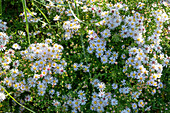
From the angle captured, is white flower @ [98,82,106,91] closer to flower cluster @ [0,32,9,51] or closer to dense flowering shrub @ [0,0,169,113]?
dense flowering shrub @ [0,0,169,113]

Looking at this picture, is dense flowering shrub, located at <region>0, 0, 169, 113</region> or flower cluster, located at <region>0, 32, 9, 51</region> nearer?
dense flowering shrub, located at <region>0, 0, 169, 113</region>

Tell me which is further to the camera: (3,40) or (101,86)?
(3,40)

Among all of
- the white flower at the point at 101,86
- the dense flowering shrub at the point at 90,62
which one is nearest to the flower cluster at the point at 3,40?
the dense flowering shrub at the point at 90,62

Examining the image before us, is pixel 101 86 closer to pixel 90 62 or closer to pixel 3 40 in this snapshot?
pixel 90 62

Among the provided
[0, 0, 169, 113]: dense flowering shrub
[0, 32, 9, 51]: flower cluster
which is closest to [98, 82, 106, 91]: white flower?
[0, 0, 169, 113]: dense flowering shrub

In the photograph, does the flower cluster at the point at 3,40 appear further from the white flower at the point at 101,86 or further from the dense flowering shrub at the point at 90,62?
the white flower at the point at 101,86

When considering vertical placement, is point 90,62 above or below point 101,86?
above

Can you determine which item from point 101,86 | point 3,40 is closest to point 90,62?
point 101,86

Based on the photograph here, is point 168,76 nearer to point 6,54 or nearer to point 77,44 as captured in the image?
point 77,44

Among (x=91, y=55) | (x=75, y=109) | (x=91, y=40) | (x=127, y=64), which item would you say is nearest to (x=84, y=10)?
(x=91, y=40)
